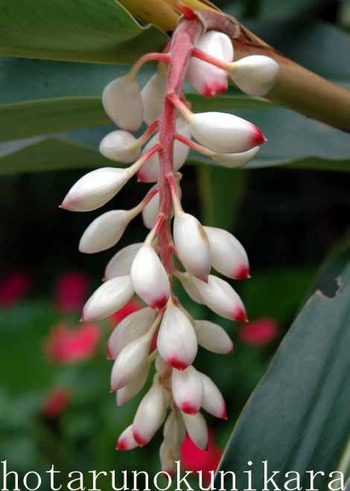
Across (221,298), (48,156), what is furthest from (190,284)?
(48,156)

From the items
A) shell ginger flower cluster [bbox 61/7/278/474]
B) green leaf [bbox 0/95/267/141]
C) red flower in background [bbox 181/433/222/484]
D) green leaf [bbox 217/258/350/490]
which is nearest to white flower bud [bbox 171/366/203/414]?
shell ginger flower cluster [bbox 61/7/278/474]

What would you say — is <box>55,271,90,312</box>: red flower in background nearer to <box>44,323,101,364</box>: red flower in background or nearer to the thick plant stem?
<box>44,323,101,364</box>: red flower in background

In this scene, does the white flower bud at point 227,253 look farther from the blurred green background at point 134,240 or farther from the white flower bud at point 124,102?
the blurred green background at point 134,240

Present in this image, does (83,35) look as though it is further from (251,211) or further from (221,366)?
(251,211)

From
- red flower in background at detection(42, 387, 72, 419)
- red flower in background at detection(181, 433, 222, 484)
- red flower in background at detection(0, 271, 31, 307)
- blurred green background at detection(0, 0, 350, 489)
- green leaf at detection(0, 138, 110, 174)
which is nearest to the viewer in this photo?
green leaf at detection(0, 138, 110, 174)

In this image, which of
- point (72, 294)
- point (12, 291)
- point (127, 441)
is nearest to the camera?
point (127, 441)

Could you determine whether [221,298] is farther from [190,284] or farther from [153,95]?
[153,95]

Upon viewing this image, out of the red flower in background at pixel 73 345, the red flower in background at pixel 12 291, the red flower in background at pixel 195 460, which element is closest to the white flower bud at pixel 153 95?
the red flower in background at pixel 195 460
